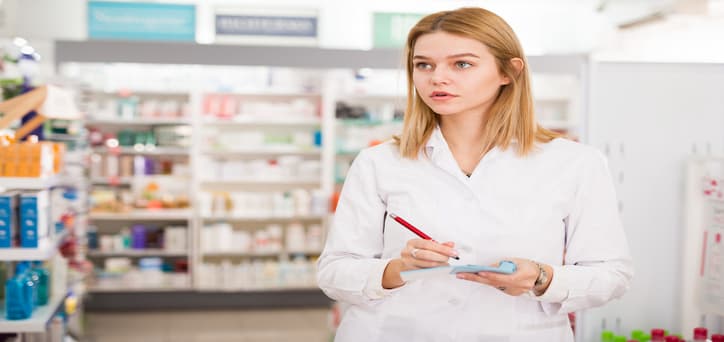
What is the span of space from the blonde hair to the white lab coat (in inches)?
1.4

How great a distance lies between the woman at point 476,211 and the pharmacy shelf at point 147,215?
631cm

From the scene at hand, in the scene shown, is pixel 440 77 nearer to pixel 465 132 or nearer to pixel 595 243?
pixel 465 132

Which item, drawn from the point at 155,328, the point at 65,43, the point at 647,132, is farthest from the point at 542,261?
the point at 155,328

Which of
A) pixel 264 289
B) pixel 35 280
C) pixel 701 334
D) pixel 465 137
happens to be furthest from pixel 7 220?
pixel 264 289

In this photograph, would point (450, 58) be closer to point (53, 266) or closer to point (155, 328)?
point (53, 266)

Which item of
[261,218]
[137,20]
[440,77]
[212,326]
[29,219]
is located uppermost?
[137,20]

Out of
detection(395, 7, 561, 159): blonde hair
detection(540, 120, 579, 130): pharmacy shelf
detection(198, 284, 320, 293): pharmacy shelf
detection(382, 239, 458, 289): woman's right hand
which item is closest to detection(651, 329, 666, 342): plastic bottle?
detection(395, 7, 561, 159): blonde hair

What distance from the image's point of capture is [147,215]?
25.7 ft

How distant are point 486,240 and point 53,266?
333 cm

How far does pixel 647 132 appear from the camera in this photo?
3395 millimetres

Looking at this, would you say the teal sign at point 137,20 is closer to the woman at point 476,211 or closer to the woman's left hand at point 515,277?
the woman at point 476,211

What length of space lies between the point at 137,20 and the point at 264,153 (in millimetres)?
1909

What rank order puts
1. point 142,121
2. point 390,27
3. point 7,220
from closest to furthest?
1. point 7,220
2. point 142,121
3. point 390,27

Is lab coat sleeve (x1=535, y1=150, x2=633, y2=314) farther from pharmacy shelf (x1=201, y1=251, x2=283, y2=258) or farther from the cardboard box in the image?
pharmacy shelf (x1=201, y1=251, x2=283, y2=258)
